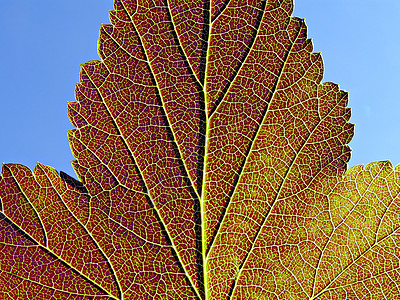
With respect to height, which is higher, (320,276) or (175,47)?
(175,47)

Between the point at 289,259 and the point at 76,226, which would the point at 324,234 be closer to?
the point at 289,259

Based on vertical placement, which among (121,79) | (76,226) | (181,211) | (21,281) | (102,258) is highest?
(121,79)

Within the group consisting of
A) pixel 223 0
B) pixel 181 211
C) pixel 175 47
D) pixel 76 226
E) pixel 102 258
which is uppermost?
pixel 223 0

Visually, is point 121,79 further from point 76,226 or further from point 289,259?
point 289,259

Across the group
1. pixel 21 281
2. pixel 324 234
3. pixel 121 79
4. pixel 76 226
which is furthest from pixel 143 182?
pixel 324 234

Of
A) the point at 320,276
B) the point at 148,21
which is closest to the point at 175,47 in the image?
the point at 148,21

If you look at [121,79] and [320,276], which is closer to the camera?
[121,79]
